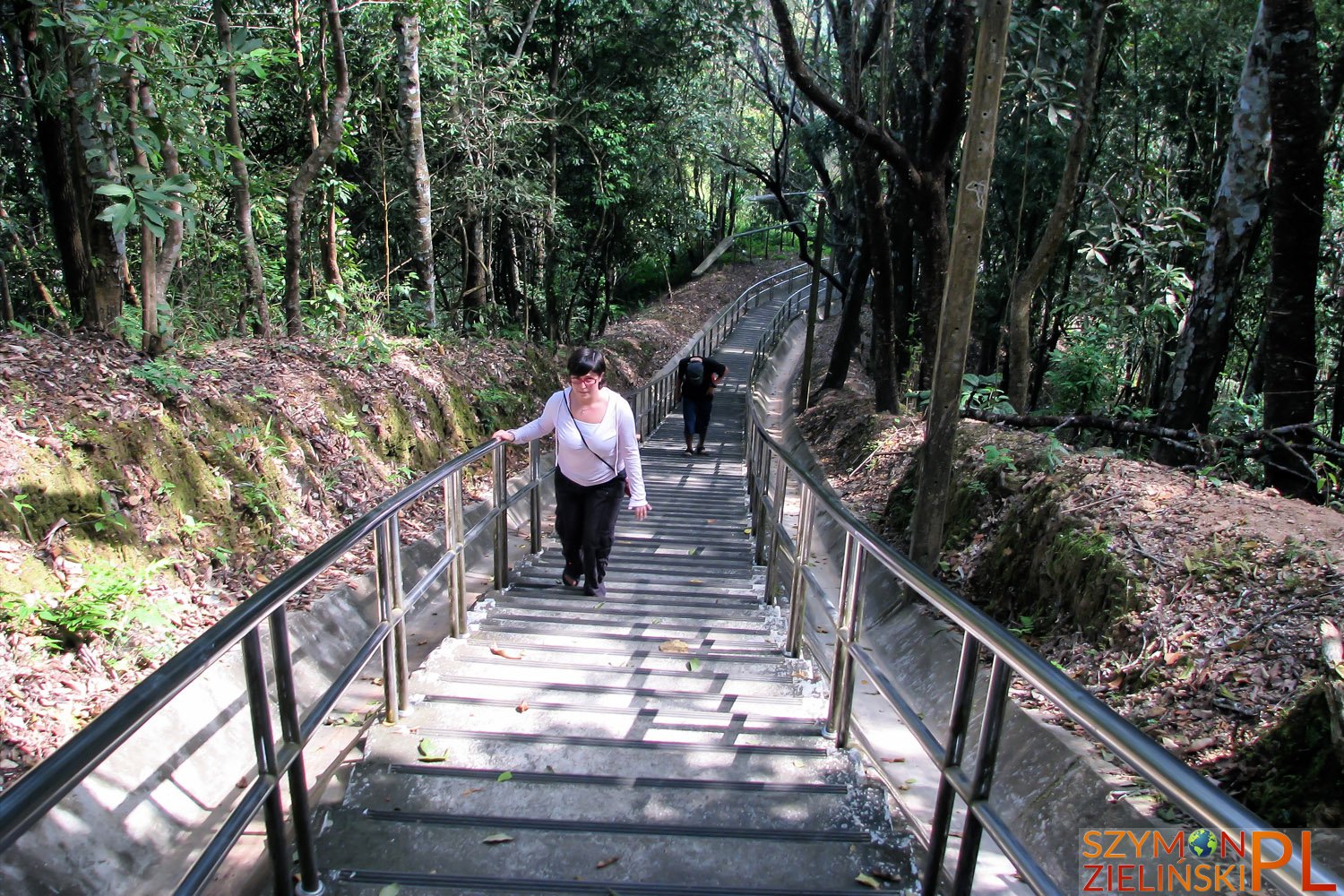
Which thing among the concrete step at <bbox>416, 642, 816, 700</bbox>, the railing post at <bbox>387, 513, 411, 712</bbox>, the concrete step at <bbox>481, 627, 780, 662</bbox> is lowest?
the concrete step at <bbox>481, 627, 780, 662</bbox>

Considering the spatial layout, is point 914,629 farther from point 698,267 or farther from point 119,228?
point 698,267

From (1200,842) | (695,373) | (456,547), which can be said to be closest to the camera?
(1200,842)

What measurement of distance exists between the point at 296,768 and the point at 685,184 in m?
19.3

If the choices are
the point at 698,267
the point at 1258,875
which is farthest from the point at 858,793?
the point at 698,267

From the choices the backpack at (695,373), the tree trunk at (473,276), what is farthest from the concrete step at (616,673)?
the tree trunk at (473,276)

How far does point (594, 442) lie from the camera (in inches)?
184

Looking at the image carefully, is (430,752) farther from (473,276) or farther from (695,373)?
(473,276)

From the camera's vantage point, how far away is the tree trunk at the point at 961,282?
14.3ft

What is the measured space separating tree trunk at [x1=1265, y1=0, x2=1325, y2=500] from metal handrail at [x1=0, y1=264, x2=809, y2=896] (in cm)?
543

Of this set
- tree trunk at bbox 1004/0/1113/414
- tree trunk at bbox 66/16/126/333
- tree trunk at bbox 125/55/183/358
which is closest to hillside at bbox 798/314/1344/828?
tree trunk at bbox 1004/0/1113/414

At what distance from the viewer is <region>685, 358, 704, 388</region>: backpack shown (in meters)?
12.3

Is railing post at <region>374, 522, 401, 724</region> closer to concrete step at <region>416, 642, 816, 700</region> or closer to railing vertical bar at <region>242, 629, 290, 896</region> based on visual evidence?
concrete step at <region>416, 642, 816, 700</region>

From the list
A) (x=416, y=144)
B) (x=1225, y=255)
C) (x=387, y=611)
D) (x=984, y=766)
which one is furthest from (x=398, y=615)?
(x=416, y=144)

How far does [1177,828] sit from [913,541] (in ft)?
8.80
